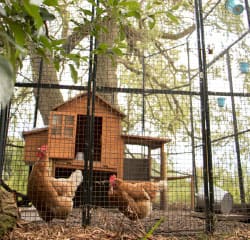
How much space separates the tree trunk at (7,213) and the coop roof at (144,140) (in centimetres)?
180

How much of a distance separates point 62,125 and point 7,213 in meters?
1.58

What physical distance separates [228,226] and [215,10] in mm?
2475

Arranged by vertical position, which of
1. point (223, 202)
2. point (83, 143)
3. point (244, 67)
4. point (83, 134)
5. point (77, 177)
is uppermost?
point (244, 67)

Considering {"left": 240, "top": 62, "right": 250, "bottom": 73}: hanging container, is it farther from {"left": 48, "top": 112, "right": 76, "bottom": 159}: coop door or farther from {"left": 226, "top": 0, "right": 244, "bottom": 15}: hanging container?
{"left": 48, "top": 112, "right": 76, "bottom": 159}: coop door

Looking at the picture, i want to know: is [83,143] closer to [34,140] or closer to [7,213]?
[34,140]

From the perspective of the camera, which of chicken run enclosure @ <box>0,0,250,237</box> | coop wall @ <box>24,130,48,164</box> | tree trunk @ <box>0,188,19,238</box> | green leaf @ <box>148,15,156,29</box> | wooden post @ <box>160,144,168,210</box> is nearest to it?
green leaf @ <box>148,15,156,29</box>

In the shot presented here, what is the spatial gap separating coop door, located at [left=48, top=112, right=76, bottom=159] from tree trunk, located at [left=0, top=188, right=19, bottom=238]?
126 cm

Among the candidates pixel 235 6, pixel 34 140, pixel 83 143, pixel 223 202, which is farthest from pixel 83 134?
pixel 235 6

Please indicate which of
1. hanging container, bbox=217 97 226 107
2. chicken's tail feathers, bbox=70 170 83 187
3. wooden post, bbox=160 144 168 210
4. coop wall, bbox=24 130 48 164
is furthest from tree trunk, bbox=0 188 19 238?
hanging container, bbox=217 97 226 107

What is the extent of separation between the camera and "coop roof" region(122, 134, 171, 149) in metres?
3.38

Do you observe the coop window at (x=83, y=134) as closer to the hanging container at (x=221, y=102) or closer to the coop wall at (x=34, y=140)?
the coop wall at (x=34, y=140)

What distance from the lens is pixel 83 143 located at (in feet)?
10.9

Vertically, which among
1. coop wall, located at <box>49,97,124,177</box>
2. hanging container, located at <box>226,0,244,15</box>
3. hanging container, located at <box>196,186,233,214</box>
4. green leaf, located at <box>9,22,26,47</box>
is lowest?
hanging container, located at <box>196,186,233,214</box>

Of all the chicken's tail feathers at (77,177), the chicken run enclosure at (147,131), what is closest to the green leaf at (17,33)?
the chicken run enclosure at (147,131)
